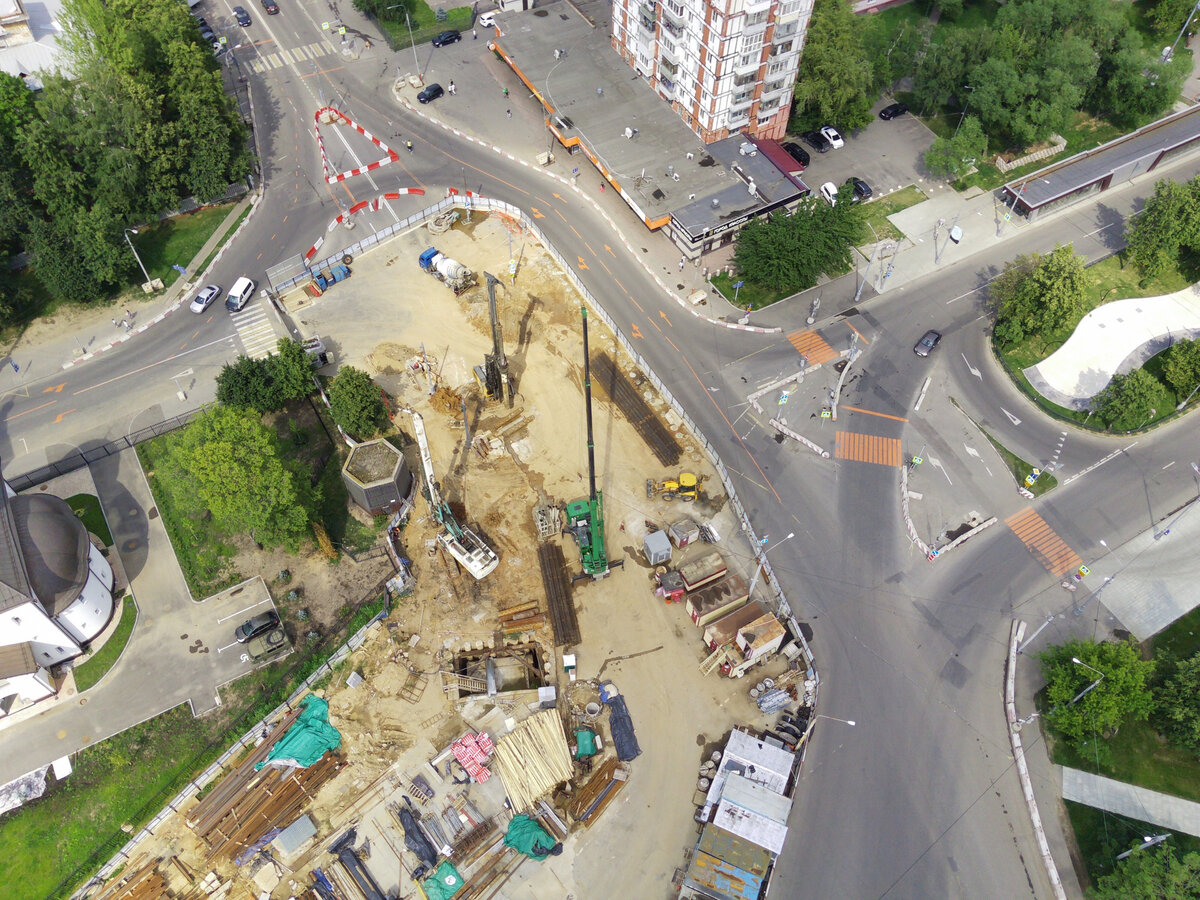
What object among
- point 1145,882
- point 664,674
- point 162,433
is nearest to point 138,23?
point 162,433

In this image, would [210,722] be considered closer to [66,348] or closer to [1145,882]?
[66,348]

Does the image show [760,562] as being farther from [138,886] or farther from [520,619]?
[138,886]

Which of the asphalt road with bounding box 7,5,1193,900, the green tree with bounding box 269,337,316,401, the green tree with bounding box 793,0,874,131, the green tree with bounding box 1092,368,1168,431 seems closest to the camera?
the asphalt road with bounding box 7,5,1193,900

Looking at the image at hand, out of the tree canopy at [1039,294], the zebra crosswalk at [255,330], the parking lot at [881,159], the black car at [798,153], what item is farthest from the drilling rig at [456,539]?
the parking lot at [881,159]

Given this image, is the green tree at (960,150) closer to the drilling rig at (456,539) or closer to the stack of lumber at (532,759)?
the drilling rig at (456,539)

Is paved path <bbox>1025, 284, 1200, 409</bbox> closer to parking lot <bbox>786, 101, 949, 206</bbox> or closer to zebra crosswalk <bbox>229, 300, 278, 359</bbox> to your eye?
parking lot <bbox>786, 101, 949, 206</bbox>

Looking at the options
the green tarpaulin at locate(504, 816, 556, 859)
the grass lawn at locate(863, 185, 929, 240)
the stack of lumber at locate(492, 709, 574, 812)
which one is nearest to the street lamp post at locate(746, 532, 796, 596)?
the stack of lumber at locate(492, 709, 574, 812)
